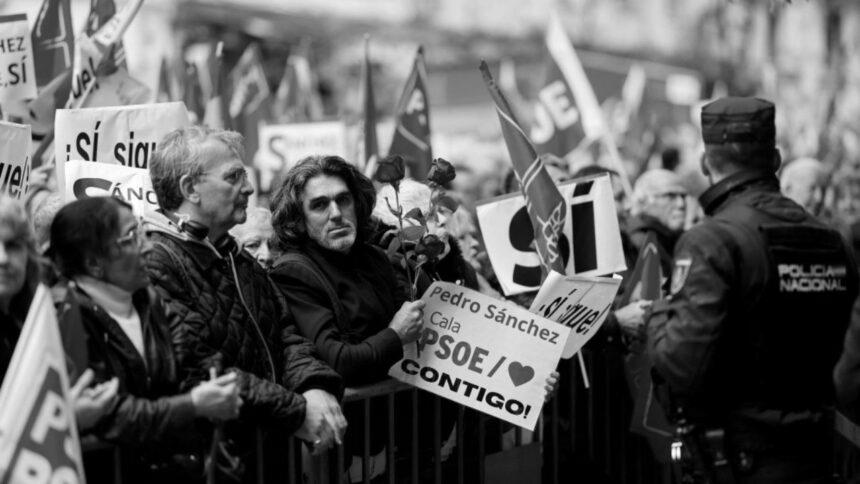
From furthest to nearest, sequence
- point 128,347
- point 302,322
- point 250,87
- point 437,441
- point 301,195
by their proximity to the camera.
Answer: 1. point 250,87
2. point 437,441
3. point 301,195
4. point 302,322
5. point 128,347

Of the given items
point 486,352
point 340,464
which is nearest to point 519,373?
point 486,352

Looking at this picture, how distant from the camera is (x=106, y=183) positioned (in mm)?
5676

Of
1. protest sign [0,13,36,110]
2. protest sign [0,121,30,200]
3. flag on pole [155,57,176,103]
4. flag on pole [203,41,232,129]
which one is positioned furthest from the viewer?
flag on pole [155,57,176,103]

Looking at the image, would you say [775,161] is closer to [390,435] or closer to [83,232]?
[390,435]

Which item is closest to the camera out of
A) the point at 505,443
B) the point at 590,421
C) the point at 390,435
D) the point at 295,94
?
the point at 390,435

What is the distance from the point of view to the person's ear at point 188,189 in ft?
16.1

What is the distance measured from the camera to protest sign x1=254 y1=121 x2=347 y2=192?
11477 mm

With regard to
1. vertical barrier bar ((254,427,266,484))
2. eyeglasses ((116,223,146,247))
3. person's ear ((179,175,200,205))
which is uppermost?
person's ear ((179,175,200,205))

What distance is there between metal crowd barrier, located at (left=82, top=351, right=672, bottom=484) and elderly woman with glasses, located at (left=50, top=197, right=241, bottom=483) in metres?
0.22

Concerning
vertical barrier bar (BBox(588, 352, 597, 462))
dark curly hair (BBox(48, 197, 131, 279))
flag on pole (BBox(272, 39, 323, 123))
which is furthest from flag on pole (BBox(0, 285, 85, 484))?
flag on pole (BBox(272, 39, 323, 123))

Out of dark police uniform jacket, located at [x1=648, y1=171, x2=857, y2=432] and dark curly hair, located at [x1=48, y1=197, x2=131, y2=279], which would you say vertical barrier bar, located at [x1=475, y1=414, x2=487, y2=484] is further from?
dark curly hair, located at [x1=48, y1=197, x2=131, y2=279]

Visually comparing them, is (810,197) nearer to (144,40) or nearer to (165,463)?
(165,463)

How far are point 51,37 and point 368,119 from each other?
2810 millimetres

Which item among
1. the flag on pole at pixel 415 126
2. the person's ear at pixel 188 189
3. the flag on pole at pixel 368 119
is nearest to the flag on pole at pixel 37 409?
the person's ear at pixel 188 189
